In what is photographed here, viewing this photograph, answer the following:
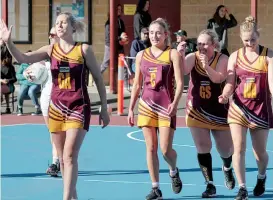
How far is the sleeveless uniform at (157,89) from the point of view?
30.6ft

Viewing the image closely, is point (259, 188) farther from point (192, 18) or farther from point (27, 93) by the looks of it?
point (192, 18)

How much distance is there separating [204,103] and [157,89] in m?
0.60

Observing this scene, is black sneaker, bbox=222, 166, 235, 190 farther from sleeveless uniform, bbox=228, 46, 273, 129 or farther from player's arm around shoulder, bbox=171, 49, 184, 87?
player's arm around shoulder, bbox=171, 49, 184, 87

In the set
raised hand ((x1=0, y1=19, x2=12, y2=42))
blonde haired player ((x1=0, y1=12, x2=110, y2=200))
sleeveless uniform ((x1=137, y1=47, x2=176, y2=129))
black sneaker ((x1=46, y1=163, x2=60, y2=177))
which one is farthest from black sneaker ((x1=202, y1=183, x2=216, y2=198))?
raised hand ((x1=0, y1=19, x2=12, y2=42))

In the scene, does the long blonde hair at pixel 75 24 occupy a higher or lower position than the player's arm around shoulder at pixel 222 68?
higher

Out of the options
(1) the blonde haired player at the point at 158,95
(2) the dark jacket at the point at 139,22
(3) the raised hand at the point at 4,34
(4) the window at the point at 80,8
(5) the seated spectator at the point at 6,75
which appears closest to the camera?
(3) the raised hand at the point at 4,34

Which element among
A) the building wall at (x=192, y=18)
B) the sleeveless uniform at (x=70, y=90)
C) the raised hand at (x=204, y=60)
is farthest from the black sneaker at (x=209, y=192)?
the building wall at (x=192, y=18)

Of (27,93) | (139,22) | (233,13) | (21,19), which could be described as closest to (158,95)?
(27,93)

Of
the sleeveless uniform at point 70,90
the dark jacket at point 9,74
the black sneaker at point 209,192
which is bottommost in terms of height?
the black sneaker at point 209,192

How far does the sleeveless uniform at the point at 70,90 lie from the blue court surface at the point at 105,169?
127 centimetres

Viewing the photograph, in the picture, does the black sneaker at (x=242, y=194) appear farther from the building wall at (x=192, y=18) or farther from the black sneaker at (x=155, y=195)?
the building wall at (x=192, y=18)

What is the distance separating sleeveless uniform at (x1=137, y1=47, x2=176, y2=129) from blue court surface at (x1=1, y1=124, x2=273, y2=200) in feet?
3.07

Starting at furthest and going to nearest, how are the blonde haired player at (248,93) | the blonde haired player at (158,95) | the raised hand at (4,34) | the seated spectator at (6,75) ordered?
the seated spectator at (6,75) < the blonde haired player at (158,95) < the blonde haired player at (248,93) < the raised hand at (4,34)

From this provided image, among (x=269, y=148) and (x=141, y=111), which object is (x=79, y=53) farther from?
(x=269, y=148)
